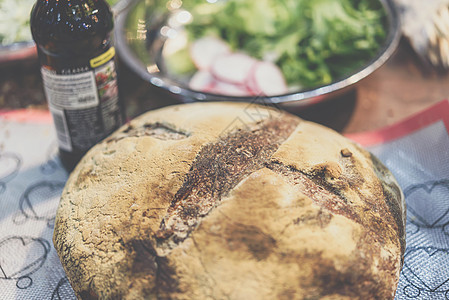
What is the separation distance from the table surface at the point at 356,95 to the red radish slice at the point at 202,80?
0.15 meters

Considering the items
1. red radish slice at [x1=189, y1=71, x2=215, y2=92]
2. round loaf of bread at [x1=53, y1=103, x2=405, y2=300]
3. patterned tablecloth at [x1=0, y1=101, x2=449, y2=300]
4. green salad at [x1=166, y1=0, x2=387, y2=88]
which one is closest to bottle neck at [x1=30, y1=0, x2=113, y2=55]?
round loaf of bread at [x1=53, y1=103, x2=405, y2=300]

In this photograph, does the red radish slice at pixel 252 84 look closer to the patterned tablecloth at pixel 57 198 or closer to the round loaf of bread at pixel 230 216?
the patterned tablecloth at pixel 57 198

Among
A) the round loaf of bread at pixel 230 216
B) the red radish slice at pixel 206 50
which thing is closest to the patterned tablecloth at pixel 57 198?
the round loaf of bread at pixel 230 216

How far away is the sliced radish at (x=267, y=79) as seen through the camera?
6.32ft

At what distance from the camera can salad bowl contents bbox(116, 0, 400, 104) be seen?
6.48 ft

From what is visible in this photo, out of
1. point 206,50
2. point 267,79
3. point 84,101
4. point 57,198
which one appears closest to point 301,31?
point 267,79

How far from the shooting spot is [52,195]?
1.47 metres

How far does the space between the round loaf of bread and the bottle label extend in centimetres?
20

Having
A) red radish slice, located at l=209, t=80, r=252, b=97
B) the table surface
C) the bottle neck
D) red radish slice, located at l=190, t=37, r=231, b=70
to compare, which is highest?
the bottle neck

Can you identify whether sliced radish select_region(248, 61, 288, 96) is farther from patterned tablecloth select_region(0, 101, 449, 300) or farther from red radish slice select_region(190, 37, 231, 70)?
patterned tablecloth select_region(0, 101, 449, 300)

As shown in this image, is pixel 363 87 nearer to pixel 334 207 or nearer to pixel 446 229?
pixel 446 229

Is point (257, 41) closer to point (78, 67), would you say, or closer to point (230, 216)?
point (78, 67)

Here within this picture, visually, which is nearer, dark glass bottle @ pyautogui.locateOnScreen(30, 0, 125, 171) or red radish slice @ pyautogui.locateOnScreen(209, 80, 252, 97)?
dark glass bottle @ pyautogui.locateOnScreen(30, 0, 125, 171)

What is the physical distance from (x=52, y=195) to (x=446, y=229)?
48.8 inches
